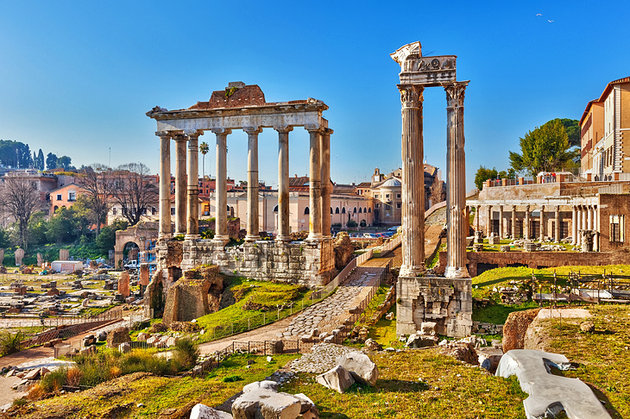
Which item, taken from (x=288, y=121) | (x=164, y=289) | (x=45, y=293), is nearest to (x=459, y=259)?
(x=288, y=121)

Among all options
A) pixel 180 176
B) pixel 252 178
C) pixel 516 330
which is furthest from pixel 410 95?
pixel 180 176

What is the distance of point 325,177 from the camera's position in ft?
88.0

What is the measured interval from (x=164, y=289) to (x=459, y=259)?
16649 millimetres

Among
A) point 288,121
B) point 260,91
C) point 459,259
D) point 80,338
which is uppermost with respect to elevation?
point 260,91

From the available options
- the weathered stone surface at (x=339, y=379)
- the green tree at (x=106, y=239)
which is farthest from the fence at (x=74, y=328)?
the green tree at (x=106, y=239)

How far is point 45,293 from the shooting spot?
113 feet

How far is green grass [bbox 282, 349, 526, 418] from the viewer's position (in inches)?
357

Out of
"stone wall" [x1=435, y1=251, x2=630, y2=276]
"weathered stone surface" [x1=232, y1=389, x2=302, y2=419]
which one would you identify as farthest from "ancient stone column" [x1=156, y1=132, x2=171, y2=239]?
"weathered stone surface" [x1=232, y1=389, x2=302, y2=419]

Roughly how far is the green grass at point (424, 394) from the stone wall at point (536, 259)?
13.2 metres

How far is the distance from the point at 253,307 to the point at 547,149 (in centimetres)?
4128

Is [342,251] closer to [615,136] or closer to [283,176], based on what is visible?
[283,176]

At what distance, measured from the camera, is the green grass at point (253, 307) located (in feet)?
66.6

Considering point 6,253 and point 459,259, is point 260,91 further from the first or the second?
point 6,253

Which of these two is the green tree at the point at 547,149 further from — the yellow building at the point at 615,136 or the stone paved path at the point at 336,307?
the stone paved path at the point at 336,307
